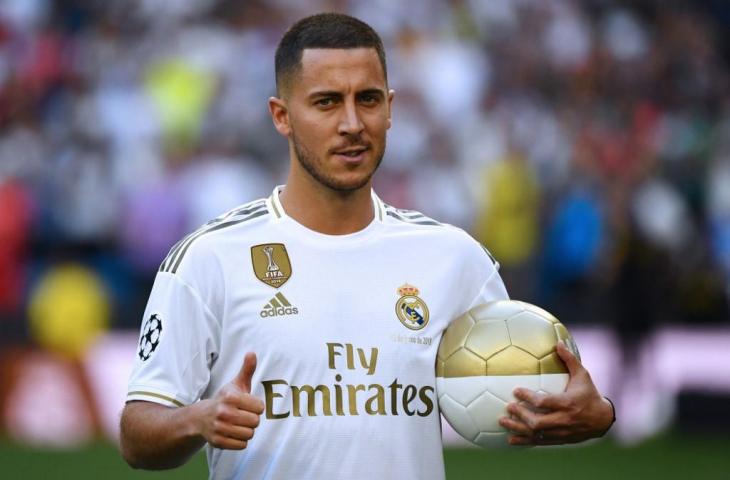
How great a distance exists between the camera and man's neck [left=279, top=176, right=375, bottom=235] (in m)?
4.69

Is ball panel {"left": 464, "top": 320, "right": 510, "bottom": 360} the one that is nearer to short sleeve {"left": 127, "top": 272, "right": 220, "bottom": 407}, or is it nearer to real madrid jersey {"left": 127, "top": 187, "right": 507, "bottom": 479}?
real madrid jersey {"left": 127, "top": 187, "right": 507, "bottom": 479}

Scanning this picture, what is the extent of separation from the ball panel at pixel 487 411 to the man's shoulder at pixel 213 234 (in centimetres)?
95

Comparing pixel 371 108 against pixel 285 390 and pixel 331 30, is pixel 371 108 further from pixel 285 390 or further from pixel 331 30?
pixel 285 390

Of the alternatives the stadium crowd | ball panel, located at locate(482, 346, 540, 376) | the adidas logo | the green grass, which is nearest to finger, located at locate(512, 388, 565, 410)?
ball panel, located at locate(482, 346, 540, 376)

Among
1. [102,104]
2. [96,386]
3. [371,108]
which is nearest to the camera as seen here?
[371,108]

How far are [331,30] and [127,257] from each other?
8712mm

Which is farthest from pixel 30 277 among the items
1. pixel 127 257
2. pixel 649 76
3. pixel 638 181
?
pixel 649 76

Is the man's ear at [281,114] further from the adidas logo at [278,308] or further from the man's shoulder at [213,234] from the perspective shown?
the adidas logo at [278,308]

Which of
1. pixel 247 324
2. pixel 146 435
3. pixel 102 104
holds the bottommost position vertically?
pixel 146 435

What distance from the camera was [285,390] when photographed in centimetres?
439

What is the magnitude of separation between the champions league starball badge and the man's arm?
173 mm

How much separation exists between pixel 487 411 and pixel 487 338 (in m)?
0.24

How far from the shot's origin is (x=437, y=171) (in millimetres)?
13914

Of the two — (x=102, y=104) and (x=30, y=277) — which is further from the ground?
(x=102, y=104)
